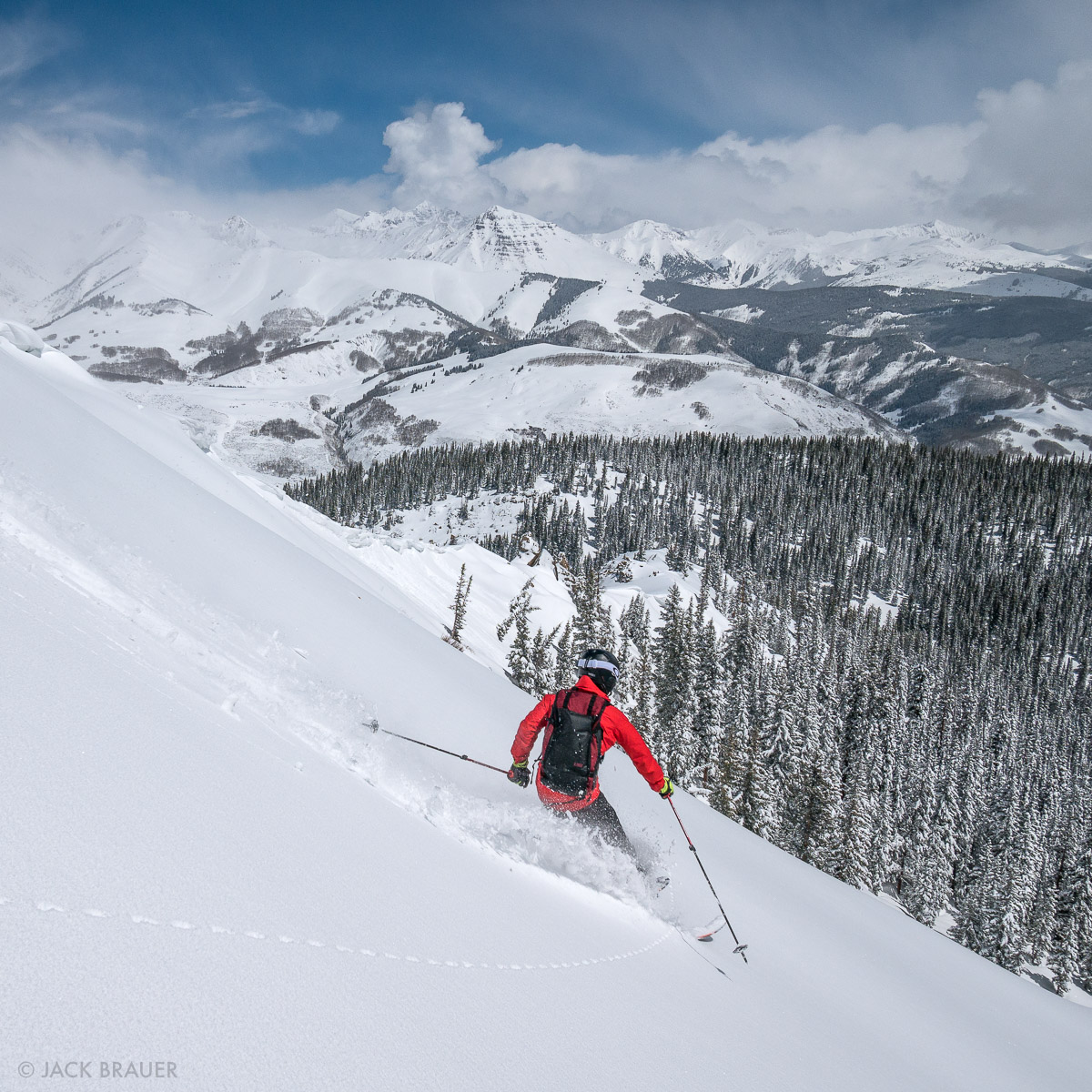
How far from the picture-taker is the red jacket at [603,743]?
8188 mm

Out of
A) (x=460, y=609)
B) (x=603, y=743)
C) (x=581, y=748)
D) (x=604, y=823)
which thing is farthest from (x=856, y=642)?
(x=581, y=748)

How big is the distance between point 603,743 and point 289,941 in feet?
17.4

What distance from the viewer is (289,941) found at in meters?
3.38

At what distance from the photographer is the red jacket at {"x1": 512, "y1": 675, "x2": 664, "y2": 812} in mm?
8188

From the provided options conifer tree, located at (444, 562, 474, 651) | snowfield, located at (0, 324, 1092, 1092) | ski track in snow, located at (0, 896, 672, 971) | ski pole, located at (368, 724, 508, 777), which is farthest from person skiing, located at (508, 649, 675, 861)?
conifer tree, located at (444, 562, 474, 651)

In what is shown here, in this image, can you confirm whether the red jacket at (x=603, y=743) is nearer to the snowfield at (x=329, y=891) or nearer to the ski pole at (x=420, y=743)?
the snowfield at (x=329, y=891)

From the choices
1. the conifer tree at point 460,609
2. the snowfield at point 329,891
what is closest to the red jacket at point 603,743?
the snowfield at point 329,891

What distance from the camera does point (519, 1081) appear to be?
3340 mm

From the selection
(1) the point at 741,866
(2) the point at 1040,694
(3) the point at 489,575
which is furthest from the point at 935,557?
(1) the point at 741,866

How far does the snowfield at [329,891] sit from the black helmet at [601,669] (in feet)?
5.88

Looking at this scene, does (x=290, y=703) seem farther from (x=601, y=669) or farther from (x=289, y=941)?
(x=289, y=941)

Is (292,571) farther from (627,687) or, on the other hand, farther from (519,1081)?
(627,687)

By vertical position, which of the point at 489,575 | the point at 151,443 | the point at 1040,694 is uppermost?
the point at 151,443

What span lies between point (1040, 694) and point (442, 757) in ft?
528
